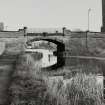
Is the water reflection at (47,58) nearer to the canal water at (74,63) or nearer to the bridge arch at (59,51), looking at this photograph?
the canal water at (74,63)

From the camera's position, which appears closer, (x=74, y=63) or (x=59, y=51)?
(x=74, y=63)

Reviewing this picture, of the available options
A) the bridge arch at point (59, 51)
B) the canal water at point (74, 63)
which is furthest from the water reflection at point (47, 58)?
the bridge arch at point (59, 51)

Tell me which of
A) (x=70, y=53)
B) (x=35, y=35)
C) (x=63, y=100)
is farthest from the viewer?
(x=35, y=35)

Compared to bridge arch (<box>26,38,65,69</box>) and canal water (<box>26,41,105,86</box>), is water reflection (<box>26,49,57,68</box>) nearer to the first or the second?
canal water (<box>26,41,105,86</box>)

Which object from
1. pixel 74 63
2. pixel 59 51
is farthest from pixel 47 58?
pixel 74 63

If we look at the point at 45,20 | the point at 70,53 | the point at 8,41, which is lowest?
the point at 70,53

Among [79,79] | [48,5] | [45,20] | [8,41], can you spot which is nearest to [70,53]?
[79,79]

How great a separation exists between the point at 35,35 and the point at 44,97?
80.0 inches

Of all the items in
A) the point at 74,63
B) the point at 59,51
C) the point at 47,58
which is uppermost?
the point at 59,51

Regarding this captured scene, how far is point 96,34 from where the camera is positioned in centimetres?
579

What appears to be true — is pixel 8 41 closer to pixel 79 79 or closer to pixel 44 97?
pixel 44 97

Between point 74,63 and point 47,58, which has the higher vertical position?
point 47,58

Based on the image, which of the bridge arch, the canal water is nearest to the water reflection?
the canal water

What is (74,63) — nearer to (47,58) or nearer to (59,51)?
(59,51)
